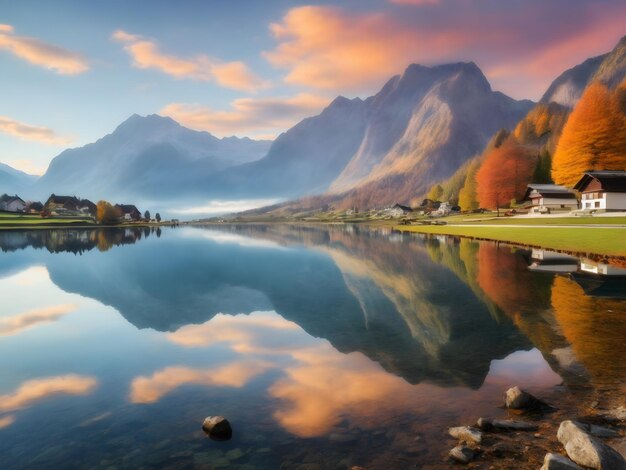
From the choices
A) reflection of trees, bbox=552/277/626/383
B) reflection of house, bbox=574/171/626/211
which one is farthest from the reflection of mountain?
reflection of house, bbox=574/171/626/211

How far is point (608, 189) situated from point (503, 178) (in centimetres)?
4314

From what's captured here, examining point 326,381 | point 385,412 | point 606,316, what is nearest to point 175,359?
point 326,381

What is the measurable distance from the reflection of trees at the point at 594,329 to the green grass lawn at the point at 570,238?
20194 mm

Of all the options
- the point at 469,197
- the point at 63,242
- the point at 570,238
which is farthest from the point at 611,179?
the point at 63,242

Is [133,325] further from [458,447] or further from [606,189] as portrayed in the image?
[606,189]

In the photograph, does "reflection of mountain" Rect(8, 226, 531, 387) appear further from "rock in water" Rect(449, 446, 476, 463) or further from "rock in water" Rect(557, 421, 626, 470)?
"rock in water" Rect(557, 421, 626, 470)

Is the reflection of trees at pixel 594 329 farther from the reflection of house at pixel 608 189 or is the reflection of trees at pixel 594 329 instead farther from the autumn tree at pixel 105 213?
the autumn tree at pixel 105 213

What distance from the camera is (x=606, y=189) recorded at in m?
77.9

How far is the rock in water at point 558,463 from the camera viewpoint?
824 centimetres

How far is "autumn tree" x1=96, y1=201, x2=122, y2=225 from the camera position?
18725 centimetres

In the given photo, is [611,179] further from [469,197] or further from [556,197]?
[469,197]

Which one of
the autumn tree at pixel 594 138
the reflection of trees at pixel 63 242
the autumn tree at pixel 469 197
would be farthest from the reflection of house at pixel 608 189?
the reflection of trees at pixel 63 242

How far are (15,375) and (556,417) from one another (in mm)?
19886

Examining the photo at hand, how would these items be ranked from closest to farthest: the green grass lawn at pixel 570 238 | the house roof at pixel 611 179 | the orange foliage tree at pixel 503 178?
the green grass lawn at pixel 570 238, the house roof at pixel 611 179, the orange foliage tree at pixel 503 178
